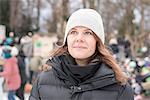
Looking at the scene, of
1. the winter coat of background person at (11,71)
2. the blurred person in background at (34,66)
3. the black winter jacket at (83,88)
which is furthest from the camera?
the blurred person in background at (34,66)

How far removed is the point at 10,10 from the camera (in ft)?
129

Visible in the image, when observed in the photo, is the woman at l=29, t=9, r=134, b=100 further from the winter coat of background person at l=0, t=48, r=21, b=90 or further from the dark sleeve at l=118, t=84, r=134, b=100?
the winter coat of background person at l=0, t=48, r=21, b=90

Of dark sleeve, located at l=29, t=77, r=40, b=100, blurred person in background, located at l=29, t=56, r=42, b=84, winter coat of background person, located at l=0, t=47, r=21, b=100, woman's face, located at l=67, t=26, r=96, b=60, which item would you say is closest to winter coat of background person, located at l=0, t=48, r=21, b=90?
winter coat of background person, located at l=0, t=47, r=21, b=100

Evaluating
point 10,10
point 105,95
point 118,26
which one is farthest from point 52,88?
point 118,26

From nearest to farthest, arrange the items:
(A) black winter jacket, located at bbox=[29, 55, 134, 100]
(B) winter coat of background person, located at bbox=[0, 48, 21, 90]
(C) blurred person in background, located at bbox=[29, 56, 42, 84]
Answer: (A) black winter jacket, located at bbox=[29, 55, 134, 100] < (B) winter coat of background person, located at bbox=[0, 48, 21, 90] < (C) blurred person in background, located at bbox=[29, 56, 42, 84]

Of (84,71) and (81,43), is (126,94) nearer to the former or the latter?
(84,71)

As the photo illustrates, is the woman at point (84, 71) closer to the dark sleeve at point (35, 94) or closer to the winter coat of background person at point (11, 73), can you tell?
the dark sleeve at point (35, 94)

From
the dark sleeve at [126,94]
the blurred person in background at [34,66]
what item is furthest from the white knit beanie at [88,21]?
the blurred person in background at [34,66]

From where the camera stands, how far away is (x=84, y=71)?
9.21 ft

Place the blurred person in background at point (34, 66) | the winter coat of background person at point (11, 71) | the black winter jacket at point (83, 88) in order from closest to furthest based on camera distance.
A: 1. the black winter jacket at point (83, 88)
2. the winter coat of background person at point (11, 71)
3. the blurred person in background at point (34, 66)

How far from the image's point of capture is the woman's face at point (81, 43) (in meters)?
2.81

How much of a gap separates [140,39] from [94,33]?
2916 cm

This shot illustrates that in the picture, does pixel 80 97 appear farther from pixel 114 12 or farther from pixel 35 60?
pixel 114 12

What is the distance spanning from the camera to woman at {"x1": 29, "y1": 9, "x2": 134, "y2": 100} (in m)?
2.80
